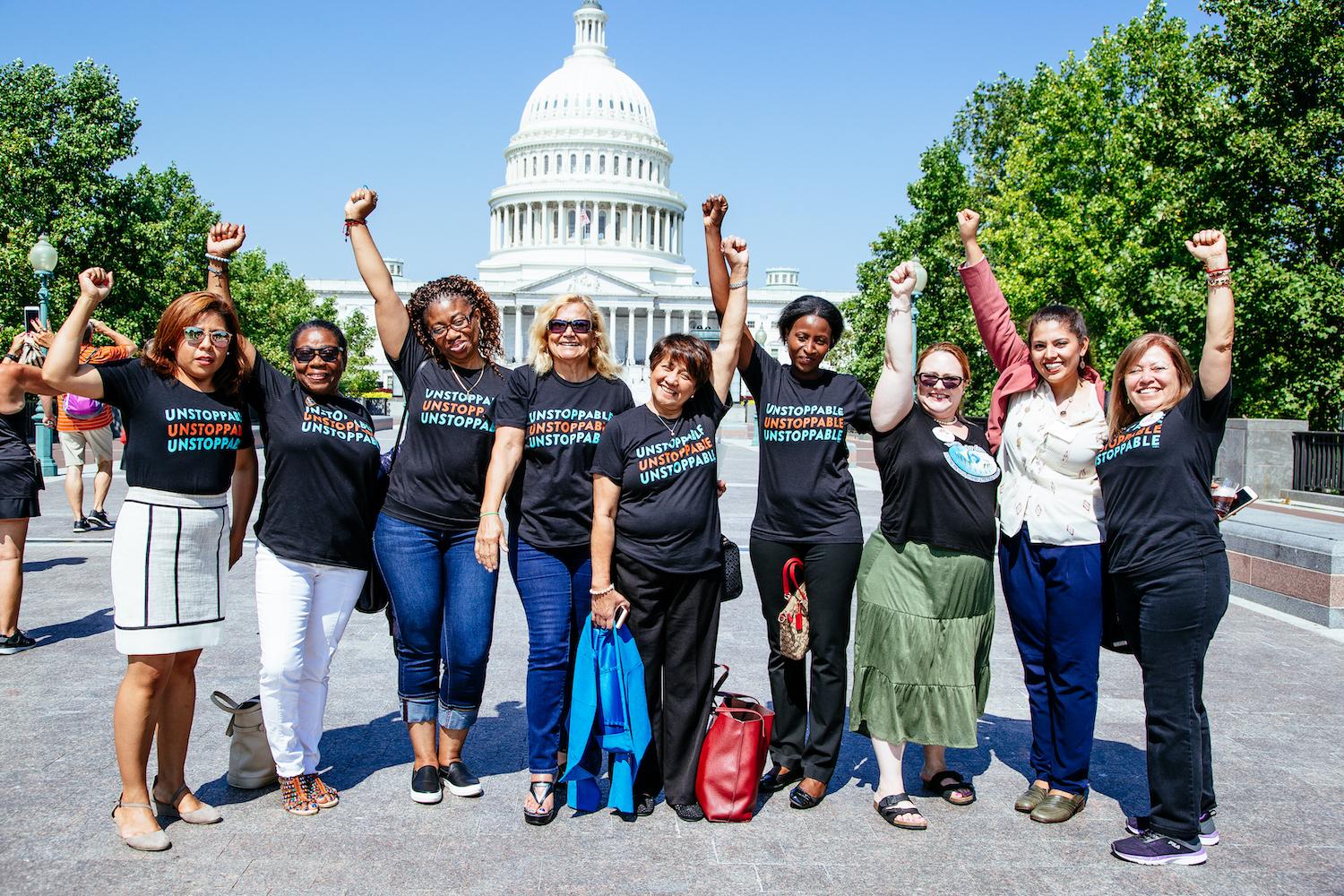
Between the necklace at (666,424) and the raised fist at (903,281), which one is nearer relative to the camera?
the necklace at (666,424)

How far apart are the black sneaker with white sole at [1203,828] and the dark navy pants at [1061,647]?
0.28 meters

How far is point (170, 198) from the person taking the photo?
3800 centimetres

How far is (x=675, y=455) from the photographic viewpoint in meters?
4.49

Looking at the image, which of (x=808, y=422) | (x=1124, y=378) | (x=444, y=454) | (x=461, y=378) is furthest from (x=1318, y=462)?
(x=444, y=454)

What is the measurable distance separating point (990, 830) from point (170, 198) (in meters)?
39.6

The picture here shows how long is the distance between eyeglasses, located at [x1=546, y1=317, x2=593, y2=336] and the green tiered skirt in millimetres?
1625

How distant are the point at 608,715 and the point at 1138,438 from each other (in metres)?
2.36

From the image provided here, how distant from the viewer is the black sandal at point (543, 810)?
172 inches

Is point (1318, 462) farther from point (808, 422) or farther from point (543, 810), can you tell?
point (543, 810)

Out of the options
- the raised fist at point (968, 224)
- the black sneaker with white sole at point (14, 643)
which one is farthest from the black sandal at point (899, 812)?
the black sneaker with white sole at point (14, 643)

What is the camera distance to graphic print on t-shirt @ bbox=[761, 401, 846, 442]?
469 cm

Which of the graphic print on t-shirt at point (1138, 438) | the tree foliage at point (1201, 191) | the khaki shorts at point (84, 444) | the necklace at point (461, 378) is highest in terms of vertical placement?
the tree foliage at point (1201, 191)

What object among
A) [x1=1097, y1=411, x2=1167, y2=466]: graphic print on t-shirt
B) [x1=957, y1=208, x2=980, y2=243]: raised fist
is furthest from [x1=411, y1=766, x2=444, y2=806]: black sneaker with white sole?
[x1=957, y1=208, x2=980, y2=243]: raised fist

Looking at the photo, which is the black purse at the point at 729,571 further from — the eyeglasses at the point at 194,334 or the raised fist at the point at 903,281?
the eyeglasses at the point at 194,334
